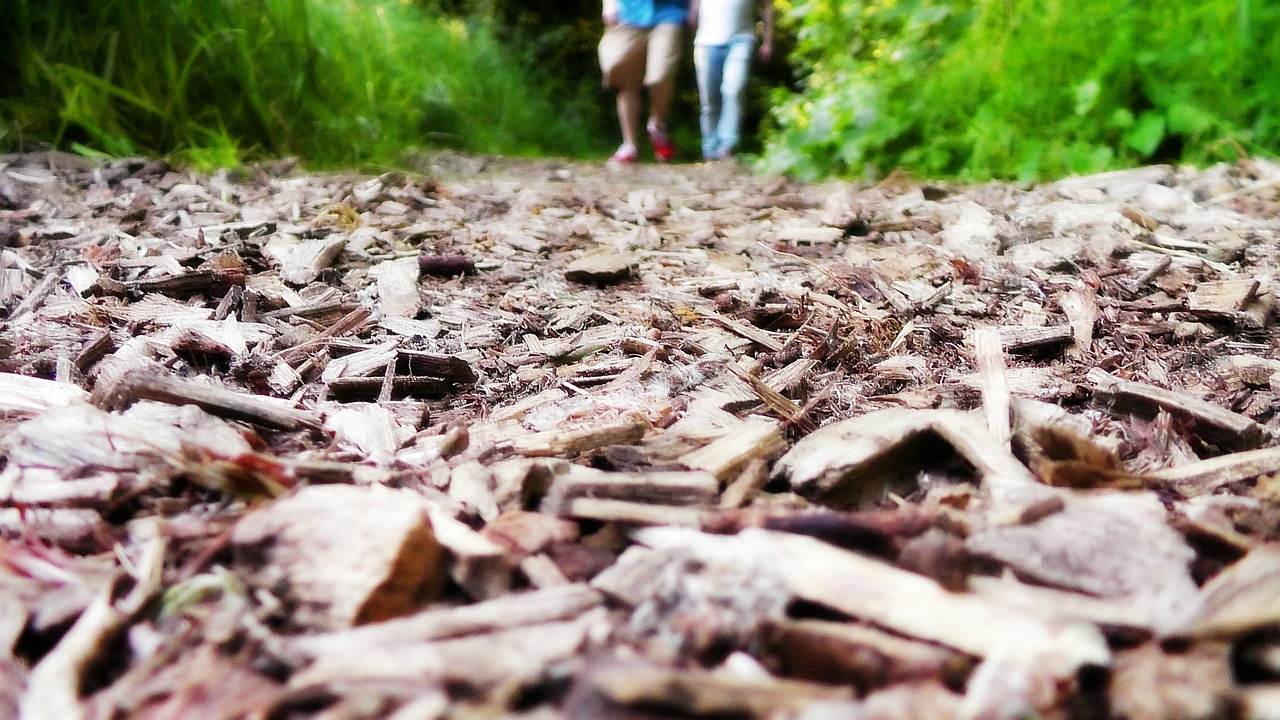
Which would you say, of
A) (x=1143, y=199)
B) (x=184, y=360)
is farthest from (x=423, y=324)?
(x=1143, y=199)

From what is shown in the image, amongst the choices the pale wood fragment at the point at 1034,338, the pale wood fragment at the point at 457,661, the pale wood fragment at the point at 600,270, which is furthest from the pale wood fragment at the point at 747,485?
the pale wood fragment at the point at 600,270

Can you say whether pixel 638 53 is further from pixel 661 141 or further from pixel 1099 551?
pixel 1099 551

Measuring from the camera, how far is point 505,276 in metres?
1.93

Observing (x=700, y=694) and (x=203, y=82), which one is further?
(x=203, y=82)

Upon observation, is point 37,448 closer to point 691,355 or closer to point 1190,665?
point 691,355

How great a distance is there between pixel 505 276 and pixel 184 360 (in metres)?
0.83

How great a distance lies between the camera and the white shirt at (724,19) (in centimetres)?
516

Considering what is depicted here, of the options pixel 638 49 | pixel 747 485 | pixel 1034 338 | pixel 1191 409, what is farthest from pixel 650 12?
pixel 747 485

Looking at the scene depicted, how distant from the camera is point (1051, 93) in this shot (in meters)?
3.40

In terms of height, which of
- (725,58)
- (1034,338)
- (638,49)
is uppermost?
(638,49)

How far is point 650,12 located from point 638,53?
0.96 feet

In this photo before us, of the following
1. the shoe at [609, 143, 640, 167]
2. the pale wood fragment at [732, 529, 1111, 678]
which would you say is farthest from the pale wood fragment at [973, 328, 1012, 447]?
the shoe at [609, 143, 640, 167]

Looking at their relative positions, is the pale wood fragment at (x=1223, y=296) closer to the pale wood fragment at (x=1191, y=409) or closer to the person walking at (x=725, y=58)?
the pale wood fragment at (x=1191, y=409)

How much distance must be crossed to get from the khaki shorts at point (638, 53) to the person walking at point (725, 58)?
226mm
